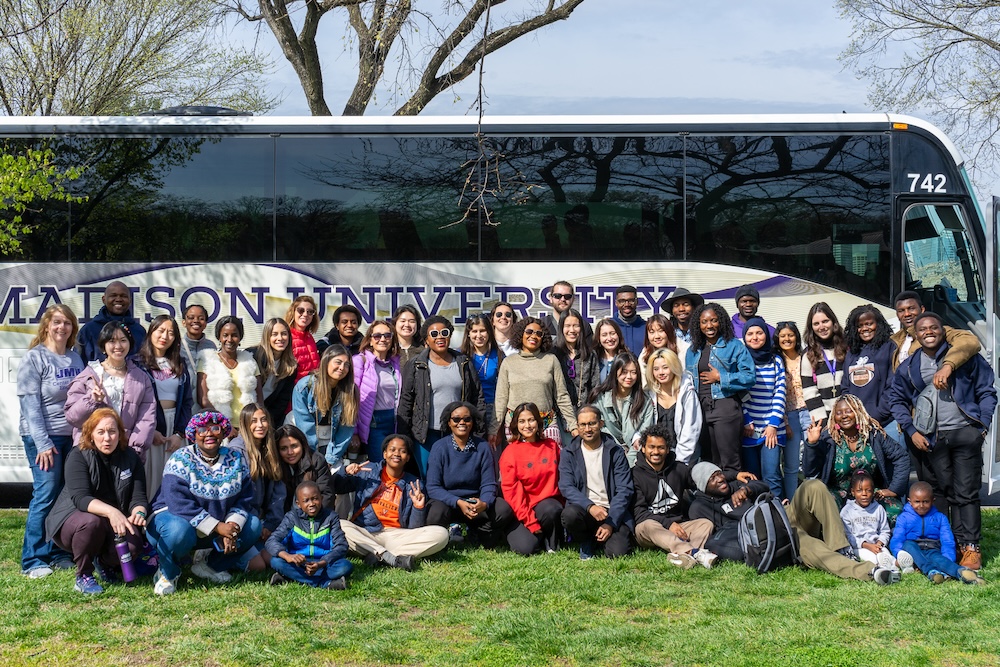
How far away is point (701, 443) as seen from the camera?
7.77 m

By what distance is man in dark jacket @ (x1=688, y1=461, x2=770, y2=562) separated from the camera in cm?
701

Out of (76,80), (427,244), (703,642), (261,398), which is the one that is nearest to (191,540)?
(261,398)

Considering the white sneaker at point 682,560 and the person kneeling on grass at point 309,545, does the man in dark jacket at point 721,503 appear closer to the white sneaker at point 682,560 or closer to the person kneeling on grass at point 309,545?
the white sneaker at point 682,560

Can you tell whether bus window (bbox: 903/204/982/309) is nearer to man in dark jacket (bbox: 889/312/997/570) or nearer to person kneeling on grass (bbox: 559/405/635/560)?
man in dark jacket (bbox: 889/312/997/570)

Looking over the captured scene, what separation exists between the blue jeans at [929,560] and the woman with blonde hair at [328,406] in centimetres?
405

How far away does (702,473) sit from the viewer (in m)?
7.29

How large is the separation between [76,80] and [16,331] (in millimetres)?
10125

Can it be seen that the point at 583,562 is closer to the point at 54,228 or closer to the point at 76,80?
the point at 54,228

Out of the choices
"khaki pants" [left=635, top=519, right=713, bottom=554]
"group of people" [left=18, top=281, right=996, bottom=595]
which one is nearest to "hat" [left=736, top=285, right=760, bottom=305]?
"group of people" [left=18, top=281, right=996, bottom=595]

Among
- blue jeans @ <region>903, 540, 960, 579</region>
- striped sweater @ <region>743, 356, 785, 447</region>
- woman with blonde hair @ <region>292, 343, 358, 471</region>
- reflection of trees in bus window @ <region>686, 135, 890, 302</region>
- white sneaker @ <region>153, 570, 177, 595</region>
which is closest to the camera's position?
white sneaker @ <region>153, 570, 177, 595</region>

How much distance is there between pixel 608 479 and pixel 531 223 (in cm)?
281

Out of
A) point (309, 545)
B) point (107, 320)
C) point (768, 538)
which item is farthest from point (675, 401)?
point (107, 320)

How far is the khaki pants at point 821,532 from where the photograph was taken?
6.62 m

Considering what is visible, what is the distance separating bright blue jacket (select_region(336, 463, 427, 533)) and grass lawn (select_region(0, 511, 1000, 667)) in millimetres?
522
